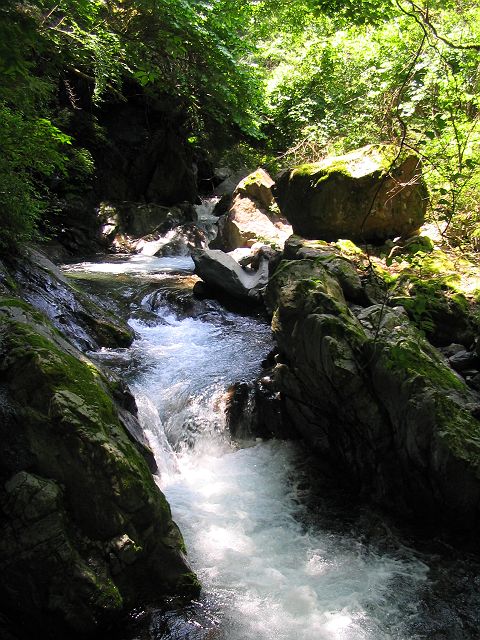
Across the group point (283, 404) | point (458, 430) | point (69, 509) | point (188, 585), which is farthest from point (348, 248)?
point (69, 509)

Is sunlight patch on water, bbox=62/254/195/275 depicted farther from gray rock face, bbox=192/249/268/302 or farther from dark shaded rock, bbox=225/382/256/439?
dark shaded rock, bbox=225/382/256/439

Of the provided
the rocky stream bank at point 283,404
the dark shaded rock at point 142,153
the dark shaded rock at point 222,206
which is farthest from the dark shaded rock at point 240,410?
the dark shaded rock at point 222,206

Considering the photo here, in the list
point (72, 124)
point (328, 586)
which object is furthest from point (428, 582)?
point (72, 124)

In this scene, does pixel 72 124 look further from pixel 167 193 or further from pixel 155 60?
pixel 155 60

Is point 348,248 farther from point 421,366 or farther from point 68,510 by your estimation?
point 68,510

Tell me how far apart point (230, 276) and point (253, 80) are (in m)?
5.59

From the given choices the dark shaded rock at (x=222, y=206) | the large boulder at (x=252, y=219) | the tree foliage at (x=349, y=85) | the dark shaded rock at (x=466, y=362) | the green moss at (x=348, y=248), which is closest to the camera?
the dark shaded rock at (x=466, y=362)

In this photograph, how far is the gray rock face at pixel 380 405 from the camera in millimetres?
4449

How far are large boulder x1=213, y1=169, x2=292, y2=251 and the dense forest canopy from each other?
4.08 feet

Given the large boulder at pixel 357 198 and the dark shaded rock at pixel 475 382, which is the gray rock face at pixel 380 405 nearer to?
the dark shaded rock at pixel 475 382

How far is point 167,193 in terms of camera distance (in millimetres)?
17828

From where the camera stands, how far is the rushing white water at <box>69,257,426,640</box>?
12.1ft

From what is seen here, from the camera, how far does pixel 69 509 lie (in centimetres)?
335

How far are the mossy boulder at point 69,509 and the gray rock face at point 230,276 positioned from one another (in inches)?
236
